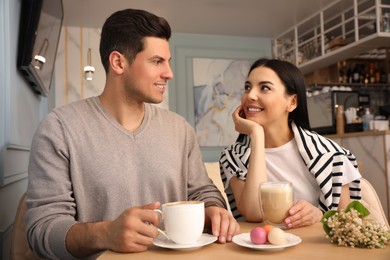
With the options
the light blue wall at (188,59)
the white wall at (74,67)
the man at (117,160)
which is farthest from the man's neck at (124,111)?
the light blue wall at (188,59)

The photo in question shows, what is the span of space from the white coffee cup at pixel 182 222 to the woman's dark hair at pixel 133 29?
2.22ft

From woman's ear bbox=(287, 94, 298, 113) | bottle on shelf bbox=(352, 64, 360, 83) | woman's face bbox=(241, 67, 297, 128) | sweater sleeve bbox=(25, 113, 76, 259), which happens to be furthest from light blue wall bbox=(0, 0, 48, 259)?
bottle on shelf bbox=(352, 64, 360, 83)

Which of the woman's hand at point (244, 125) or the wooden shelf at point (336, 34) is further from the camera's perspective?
the wooden shelf at point (336, 34)

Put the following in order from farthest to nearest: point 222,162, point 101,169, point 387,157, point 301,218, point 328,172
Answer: point 387,157 → point 222,162 → point 328,172 → point 101,169 → point 301,218

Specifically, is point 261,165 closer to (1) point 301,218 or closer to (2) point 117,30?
(1) point 301,218

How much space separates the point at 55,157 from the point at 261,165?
699 millimetres

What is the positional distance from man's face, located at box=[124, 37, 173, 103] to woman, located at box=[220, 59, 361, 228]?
15.9 inches

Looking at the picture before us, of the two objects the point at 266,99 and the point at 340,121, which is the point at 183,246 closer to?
the point at 266,99

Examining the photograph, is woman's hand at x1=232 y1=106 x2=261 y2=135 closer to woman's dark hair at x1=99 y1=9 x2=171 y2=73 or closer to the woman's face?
the woman's face

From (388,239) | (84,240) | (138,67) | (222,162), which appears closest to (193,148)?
(222,162)

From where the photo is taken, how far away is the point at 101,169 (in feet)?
4.06

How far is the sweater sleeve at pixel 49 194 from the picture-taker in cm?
103

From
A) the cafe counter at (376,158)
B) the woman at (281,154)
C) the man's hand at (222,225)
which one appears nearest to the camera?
the man's hand at (222,225)

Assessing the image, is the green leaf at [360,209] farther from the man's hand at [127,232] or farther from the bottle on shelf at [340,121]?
the bottle on shelf at [340,121]
